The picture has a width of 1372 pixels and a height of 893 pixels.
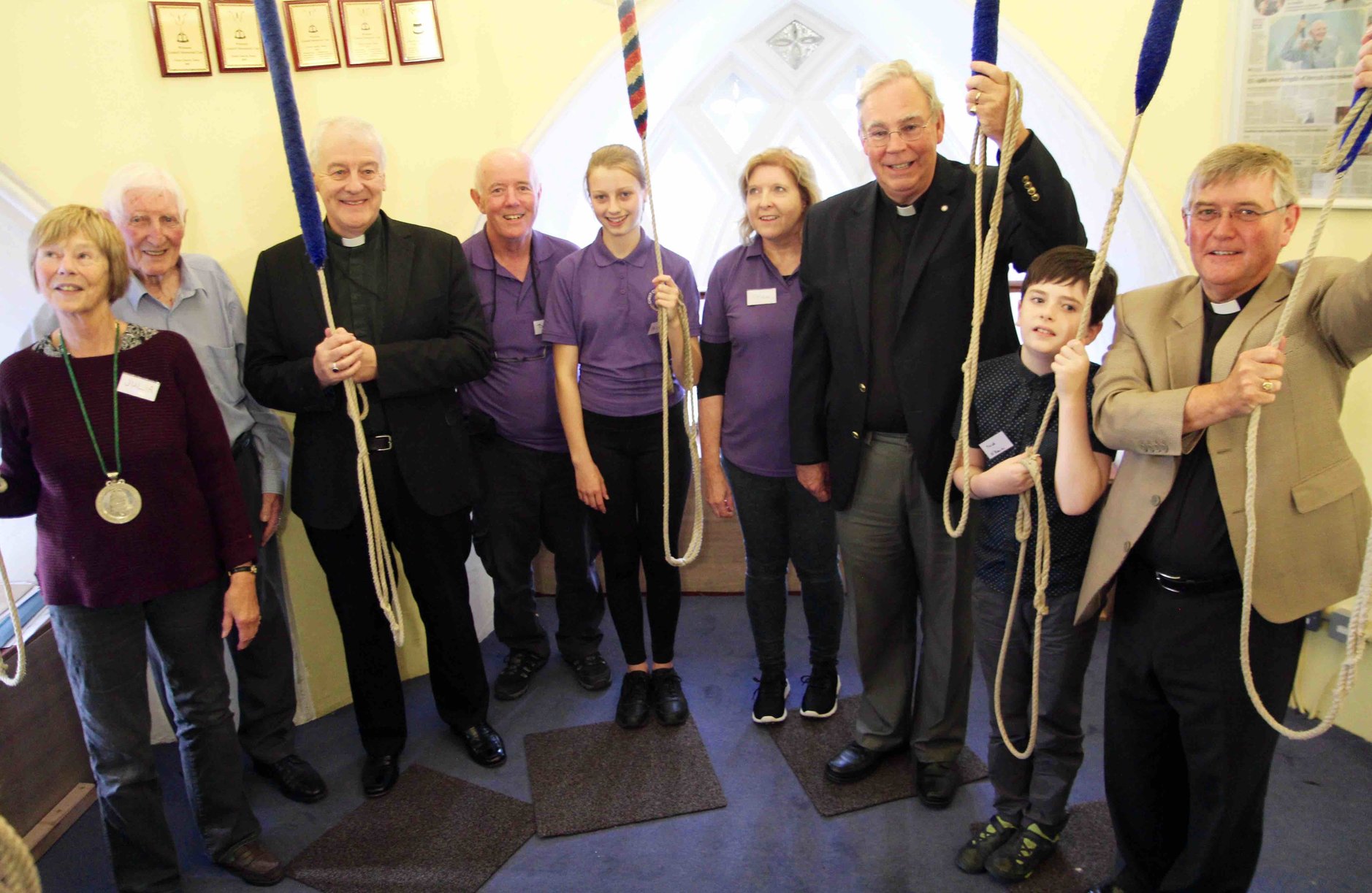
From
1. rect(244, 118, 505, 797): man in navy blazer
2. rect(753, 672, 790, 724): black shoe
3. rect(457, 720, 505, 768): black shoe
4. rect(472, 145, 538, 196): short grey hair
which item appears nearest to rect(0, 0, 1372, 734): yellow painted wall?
rect(472, 145, 538, 196): short grey hair

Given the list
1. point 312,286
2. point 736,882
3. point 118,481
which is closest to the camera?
point 118,481

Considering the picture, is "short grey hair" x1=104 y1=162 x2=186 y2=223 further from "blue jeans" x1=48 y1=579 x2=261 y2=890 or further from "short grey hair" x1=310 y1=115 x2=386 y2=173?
"blue jeans" x1=48 y1=579 x2=261 y2=890

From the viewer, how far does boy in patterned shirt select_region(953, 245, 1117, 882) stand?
1620mm

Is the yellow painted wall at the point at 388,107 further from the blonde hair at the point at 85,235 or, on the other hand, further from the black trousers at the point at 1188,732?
the black trousers at the point at 1188,732

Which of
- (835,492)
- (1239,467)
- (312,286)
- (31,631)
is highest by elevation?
(312,286)

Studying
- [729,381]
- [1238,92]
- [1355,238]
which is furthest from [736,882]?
[1238,92]

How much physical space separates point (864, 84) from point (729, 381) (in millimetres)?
817

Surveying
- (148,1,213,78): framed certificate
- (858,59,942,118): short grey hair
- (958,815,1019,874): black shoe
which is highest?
(148,1,213,78): framed certificate

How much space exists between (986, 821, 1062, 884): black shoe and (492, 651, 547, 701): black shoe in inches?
60.0

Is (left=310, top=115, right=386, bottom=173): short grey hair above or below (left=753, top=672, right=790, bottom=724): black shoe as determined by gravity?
above

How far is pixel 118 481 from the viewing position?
5.84ft

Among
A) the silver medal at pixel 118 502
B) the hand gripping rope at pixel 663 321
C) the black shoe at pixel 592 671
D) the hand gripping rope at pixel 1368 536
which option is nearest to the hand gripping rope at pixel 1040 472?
the hand gripping rope at pixel 1368 536

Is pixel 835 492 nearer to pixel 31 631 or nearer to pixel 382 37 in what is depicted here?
pixel 382 37

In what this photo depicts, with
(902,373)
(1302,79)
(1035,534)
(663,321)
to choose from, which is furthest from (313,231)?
(1302,79)
